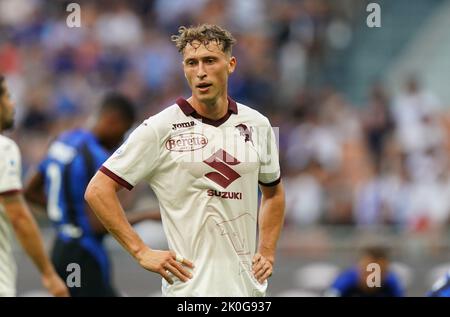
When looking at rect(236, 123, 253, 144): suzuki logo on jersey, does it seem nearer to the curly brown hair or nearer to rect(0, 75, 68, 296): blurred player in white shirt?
the curly brown hair

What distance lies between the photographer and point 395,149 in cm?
1695

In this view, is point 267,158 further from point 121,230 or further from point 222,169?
point 121,230

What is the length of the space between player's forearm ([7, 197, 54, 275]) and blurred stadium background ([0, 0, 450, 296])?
193 inches

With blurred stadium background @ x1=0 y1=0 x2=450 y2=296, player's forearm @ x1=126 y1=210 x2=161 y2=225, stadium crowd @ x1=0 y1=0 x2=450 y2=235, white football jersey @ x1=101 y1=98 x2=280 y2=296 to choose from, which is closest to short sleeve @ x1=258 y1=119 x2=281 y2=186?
white football jersey @ x1=101 y1=98 x2=280 y2=296

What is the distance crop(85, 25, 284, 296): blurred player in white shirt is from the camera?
6.82 meters

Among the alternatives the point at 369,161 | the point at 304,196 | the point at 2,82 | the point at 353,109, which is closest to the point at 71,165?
the point at 2,82

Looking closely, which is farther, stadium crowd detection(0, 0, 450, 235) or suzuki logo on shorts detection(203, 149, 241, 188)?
stadium crowd detection(0, 0, 450, 235)

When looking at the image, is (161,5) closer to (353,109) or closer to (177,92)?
(177,92)

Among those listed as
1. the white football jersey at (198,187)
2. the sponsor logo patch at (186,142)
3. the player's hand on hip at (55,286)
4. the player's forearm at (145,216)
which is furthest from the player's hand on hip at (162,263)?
the player's hand on hip at (55,286)

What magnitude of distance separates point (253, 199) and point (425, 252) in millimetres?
8416

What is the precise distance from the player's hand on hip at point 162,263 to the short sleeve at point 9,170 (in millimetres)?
1883

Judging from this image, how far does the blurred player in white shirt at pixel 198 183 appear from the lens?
682cm

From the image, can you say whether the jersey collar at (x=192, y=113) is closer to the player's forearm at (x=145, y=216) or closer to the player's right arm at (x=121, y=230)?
the player's right arm at (x=121, y=230)

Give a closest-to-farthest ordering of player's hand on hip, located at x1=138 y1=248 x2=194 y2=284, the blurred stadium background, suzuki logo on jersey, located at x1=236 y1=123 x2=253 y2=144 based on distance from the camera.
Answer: player's hand on hip, located at x1=138 y1=248 x2=194 y2=284
suzuki logo on jersey, located at x1=236 y1=123 x2=253 y2=144
the blurred stadium background
